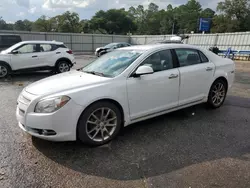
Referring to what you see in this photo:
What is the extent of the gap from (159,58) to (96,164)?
2.22 metres

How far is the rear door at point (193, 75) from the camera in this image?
4.21 meters

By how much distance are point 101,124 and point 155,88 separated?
3.80 ft

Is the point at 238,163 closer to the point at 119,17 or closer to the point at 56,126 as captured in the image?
the point at 56,126

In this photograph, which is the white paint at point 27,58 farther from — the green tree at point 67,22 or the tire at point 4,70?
the green tree at point 67,22

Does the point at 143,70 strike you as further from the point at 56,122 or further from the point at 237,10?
the point at 237,10

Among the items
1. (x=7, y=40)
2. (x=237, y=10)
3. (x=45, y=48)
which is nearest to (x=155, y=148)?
(x=45, y=48)

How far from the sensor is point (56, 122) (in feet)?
9.70

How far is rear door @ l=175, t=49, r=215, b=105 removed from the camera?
4.21 metres

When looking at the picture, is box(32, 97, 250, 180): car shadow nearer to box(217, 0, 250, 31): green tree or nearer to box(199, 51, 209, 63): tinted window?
box(199, 51, 209, 63): tinted window

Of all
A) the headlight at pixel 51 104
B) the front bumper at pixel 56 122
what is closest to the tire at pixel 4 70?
the front bumper at pixel 56 122

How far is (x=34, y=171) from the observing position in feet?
8.86

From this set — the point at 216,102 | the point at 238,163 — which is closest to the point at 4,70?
the point at 216,102

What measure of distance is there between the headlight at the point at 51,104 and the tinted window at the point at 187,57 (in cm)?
241

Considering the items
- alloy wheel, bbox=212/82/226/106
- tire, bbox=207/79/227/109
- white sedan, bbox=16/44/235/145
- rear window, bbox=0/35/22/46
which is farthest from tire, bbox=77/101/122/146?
rear window, bbox=0/35/22/46
